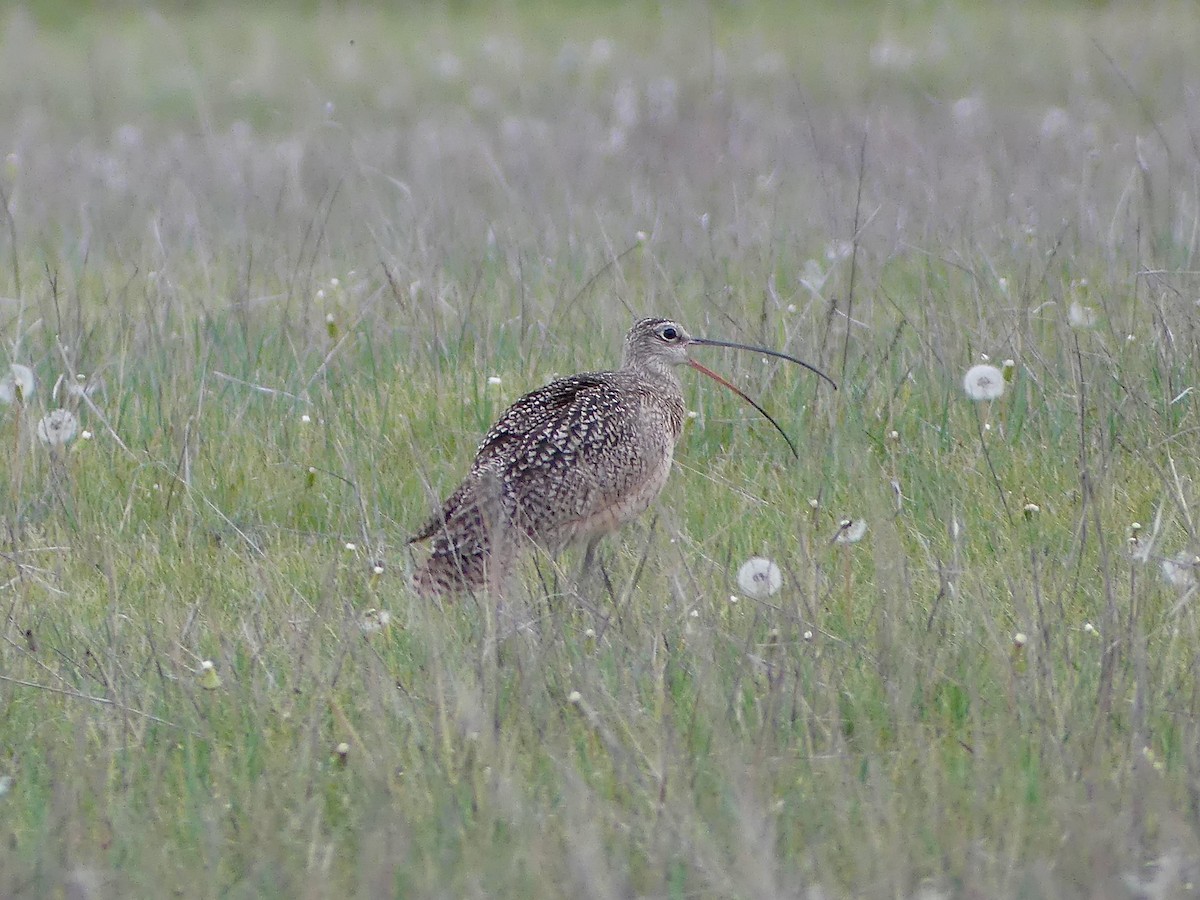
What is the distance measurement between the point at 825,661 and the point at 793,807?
0.55 meters

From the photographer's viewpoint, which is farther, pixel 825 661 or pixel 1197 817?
pixel 825 661

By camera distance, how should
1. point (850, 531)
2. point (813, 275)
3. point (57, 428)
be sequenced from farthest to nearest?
point (813, 275) → point (57, 428) → point (850, 531)

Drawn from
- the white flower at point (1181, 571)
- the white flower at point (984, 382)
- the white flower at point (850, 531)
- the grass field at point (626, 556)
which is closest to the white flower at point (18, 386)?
the grass field at point (626, 556)

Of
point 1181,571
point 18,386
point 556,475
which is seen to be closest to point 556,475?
point 556,475

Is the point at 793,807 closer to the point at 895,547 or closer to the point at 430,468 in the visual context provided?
the point at 895,547

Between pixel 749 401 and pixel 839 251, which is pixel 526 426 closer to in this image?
pixel 749 401

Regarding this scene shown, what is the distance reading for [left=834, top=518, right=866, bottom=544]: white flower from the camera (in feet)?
13.0

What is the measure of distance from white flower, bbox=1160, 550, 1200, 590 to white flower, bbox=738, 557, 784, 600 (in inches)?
32.8

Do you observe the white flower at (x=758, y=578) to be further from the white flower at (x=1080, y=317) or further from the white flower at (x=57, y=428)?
the white flower at (x=57, y=428)

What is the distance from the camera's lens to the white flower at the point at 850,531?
395 cm

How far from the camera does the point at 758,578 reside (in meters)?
3.85

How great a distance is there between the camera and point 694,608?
3.56 metres

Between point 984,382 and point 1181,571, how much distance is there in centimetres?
122

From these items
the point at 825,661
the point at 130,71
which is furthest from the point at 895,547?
the point at 130,71
